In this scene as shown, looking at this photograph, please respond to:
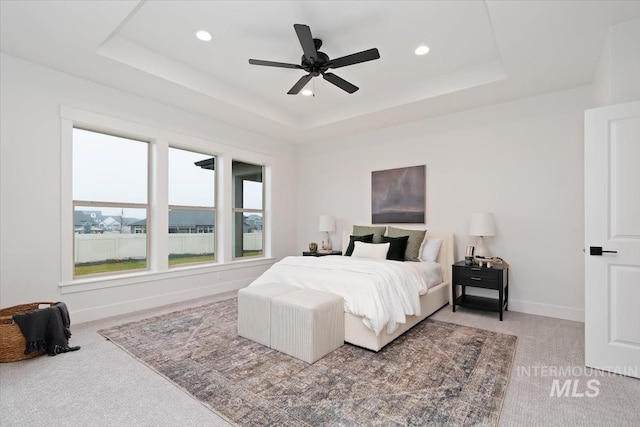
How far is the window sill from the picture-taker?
3.62 meters

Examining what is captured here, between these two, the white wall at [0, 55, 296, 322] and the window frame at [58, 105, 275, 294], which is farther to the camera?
the window frame at [58, 105, 275, 294]

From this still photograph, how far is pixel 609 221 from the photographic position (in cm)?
246

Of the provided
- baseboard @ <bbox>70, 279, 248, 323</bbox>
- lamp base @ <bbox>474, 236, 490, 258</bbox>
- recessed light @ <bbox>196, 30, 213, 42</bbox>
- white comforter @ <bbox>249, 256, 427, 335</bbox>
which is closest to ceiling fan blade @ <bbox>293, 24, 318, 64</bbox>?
recessed light @ <bbox>196, 30, 213, 42</bbox>

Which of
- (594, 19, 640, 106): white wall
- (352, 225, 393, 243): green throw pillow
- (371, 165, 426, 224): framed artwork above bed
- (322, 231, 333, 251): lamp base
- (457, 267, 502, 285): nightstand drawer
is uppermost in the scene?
(594, 19, 640, 106): white wall

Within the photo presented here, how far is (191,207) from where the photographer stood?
490 cm

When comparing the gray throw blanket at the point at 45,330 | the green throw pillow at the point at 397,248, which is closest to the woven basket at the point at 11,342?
the gray throw blanket at the point at 45,330

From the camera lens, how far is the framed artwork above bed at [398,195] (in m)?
4.95

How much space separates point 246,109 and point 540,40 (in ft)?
11.7

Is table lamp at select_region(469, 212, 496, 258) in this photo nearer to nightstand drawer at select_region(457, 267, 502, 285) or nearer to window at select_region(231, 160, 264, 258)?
nightstand drawer at select_region(457, 267, 502, 285)

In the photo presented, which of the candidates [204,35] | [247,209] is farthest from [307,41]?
[247,209]

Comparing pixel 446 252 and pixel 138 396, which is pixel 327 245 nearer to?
pixel 446 252

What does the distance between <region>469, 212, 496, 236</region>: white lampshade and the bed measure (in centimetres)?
74

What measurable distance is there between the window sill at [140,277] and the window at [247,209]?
0.38 meters

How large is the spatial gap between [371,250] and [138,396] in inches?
124
